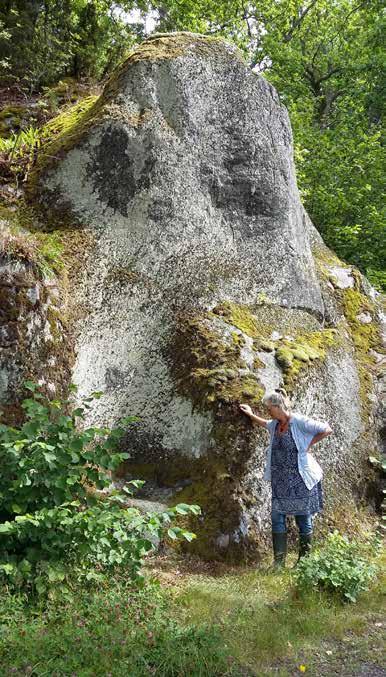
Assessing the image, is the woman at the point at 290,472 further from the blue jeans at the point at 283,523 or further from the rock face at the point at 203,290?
the rock face at the point at 203,290

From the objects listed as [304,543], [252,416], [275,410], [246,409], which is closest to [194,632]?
[304,543]

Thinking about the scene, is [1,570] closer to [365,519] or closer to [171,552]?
[171,552]

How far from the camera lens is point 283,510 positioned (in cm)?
602

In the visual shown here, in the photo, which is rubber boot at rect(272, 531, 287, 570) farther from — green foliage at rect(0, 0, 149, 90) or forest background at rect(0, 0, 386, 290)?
green foliage at rect(0, 0, 149, 90)

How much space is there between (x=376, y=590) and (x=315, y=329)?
3722mm

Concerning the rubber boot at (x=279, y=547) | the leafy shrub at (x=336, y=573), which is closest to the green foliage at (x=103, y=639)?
the leafy shrub at (x=336, y=573)

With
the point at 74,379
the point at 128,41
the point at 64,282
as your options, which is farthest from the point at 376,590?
the point at 128,41

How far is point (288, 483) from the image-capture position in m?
6.03

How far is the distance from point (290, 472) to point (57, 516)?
229 centimetres

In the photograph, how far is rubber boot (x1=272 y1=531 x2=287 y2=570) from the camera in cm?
600

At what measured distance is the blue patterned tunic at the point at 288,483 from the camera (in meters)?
6.00

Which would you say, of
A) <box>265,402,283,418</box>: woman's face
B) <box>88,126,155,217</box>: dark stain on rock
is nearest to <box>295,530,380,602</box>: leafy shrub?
<box>265,402,283,418</box>: woman's face

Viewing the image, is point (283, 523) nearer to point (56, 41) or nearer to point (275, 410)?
point (275, 410)

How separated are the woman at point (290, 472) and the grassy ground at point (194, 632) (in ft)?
1.77
